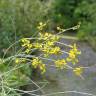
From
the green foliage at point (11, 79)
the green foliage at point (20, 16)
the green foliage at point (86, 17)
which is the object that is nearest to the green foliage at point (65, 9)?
the green foliage at point (86, 17)

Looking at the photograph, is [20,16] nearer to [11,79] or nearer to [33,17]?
[33,17]

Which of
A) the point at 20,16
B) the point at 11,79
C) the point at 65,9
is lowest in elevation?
the point at 11,79

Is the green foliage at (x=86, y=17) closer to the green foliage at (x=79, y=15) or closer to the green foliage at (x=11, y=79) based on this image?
the green foliage at (x=79, y=15)

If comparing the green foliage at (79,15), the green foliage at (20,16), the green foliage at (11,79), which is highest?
the green foliage at (79,15)

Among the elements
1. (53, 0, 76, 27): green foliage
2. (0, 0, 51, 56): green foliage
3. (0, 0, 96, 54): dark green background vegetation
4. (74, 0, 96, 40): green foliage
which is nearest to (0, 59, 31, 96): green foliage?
(0, 0, 96, 54): dark green background vegetation

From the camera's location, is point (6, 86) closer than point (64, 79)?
Yes

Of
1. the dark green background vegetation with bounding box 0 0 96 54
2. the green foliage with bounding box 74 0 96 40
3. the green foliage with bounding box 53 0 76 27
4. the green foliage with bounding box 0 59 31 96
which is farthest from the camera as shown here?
the green foliage with bounding box 53 0 76 27

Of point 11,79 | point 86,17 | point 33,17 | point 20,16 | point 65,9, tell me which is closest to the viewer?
point 11,79

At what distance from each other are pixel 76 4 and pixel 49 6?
319 cm

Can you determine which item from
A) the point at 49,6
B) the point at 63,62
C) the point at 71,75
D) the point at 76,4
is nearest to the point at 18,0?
the point at 49,6

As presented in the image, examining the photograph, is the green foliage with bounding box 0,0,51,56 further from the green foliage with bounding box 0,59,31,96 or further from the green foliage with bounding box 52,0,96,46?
the green foliage with bounding box 52,0,96,46

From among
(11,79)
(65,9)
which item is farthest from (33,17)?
(65,9)

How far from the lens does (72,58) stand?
4840 mm

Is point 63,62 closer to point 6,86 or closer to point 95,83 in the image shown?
point 6,86
